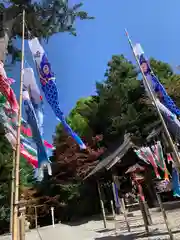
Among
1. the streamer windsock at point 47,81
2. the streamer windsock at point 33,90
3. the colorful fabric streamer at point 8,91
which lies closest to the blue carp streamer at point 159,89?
the streamer windsock at point 47,81

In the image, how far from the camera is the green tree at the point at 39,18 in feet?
39.4

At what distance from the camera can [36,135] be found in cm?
544

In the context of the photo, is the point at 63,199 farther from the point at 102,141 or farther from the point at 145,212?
the point at 145,212

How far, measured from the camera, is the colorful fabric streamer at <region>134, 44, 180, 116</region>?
Answer: 7434mm

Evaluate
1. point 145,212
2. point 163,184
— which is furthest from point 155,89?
point 145,212

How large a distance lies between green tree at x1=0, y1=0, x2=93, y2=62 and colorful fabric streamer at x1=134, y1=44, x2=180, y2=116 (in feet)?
19.2

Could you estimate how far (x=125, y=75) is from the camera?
2620cm

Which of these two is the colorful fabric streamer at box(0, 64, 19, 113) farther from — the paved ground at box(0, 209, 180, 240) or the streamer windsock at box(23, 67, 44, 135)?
the paved ground at box(0, 209, 180, 240)

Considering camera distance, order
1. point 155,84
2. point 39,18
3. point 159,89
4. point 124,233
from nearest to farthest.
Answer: point 159,89 < point 155,84 < point 124,233 < point 39,18

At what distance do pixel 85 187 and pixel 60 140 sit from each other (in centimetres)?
480

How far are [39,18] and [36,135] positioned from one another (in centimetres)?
948

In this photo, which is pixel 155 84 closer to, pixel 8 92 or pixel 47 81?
pixel 47 81

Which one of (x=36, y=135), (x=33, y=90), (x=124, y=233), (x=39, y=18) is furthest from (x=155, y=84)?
(x=39, y=18)

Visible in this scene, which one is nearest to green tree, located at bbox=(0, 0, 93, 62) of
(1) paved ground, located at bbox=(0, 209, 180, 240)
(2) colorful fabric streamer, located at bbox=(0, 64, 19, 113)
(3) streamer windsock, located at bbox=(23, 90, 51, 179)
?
(2) colorful fabric streamer, located at bbox=(0, 64, 19, 113)
